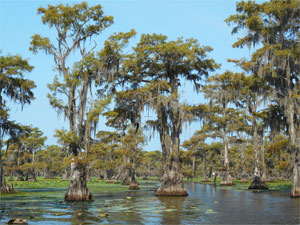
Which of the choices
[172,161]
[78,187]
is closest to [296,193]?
[172,161]

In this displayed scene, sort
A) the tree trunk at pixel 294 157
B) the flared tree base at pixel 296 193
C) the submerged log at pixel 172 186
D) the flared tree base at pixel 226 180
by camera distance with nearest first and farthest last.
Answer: the flared tree base at pixel 296 193 → the tree trunk at pixel 294 157 → the submerged log at pixel 172 186 → the flared tree base at pixel 226 180

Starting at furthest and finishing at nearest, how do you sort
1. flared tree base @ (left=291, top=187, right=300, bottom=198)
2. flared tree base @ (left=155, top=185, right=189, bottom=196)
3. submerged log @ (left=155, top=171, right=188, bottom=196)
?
submerged log @ (left=155, top=171, right=188, bottom=196) → flared tree base @ (left=155, top=185, right=189, bottom=196) → flared tree base @ (left=291, top=187, right=300, bottom=198)

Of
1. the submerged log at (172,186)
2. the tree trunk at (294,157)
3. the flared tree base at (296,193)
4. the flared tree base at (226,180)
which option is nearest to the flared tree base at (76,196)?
the submerged log at (172,186)

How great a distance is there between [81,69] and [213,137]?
38747mm

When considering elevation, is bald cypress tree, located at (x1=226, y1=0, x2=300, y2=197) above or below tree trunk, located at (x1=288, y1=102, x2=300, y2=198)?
above

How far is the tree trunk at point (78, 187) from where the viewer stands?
23.9 meters

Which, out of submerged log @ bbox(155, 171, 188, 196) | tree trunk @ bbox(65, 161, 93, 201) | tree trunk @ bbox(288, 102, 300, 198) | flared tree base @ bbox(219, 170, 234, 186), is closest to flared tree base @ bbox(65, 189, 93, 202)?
tree trunk @ bbox(65, 161, 93, 201)

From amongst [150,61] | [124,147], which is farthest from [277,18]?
[124,147]

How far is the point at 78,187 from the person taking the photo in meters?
24.0

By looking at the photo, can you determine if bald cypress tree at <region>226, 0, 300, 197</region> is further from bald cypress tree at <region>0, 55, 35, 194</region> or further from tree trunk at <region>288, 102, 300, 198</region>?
bald cypress tree at <region>0, 55, 35, 194</region>

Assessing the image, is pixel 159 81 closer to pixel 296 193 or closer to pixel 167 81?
Result: pixel 167 81

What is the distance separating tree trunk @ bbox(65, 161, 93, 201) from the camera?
2394cm

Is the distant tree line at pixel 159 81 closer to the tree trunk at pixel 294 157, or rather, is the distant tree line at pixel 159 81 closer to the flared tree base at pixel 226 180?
the tree trunk at pixel 294 157

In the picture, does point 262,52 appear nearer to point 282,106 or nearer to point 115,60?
point 282,106
